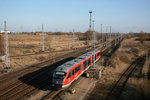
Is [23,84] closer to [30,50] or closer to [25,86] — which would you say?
[25,86]

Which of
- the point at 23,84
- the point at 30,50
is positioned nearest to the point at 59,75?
the point at 23,84

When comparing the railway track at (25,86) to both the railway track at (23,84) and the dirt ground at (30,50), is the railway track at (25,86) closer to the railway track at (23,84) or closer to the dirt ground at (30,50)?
the railway track at (23,84)

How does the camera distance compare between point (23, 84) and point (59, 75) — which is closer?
point (59, 75)

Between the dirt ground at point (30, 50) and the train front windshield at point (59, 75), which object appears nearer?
the train front windshield at point (59, 75)

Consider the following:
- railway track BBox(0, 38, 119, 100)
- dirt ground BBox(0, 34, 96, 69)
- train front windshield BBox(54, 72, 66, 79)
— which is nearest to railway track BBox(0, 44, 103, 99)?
railway track BBox(0, 38, 119, 100)

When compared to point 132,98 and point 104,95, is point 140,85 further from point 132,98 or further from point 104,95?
point 104,95

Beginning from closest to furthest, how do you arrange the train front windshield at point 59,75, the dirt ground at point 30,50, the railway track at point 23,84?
the train front windshield at point 59,75 < the railway track at point 23,84 < the dirt ground at point 30,50

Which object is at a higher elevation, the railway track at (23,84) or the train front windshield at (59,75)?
the train front windshield at (59,75)

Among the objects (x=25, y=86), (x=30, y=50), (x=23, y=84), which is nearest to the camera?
(x=25, y=86)

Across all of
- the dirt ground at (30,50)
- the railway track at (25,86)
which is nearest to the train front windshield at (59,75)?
A: the railway track at (25,86)

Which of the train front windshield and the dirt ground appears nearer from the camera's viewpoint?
the train front windshield

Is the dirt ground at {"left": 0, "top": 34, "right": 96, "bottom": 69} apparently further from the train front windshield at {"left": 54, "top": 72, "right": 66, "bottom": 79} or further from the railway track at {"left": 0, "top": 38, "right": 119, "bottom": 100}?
the train front windshield at {"left": 54, "top": 72, "right": 66, "bottom": 79}

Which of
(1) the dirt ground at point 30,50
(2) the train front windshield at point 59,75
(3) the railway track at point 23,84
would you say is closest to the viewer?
(2) the train front windshield at point 59,75

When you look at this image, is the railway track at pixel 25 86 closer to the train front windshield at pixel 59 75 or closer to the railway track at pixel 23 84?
the railway track at pixel 23 84
